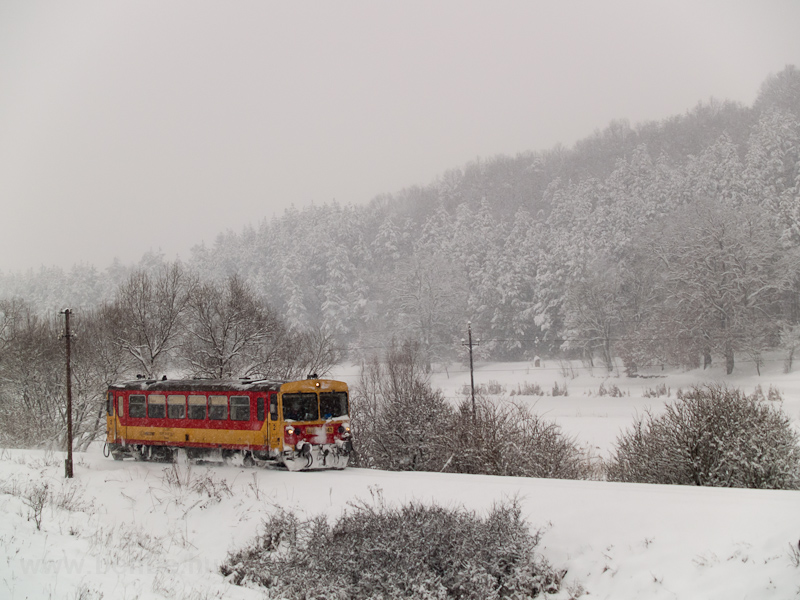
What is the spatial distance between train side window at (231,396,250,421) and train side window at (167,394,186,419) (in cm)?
228

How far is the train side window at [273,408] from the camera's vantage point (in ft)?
62.7

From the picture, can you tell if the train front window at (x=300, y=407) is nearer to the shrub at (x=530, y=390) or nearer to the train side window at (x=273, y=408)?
the train side window at (x=273, y=408)

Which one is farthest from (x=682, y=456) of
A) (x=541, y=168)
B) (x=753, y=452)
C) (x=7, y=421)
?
(x=541, y=168)

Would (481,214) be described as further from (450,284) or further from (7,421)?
(7,421)

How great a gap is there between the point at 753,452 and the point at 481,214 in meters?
79.0

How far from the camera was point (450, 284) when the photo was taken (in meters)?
81.6

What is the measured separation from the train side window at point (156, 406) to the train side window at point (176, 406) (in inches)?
8.9

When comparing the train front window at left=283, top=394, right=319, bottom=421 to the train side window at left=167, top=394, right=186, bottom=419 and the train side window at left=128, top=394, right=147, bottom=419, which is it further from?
the train side window at left=128, top=394, right=147, bottom=419

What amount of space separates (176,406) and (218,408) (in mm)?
2046

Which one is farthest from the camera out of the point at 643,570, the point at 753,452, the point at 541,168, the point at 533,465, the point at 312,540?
the point at 541,168

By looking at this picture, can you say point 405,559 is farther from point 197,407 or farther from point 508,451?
point 197,407

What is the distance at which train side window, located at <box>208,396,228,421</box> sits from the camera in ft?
66.6

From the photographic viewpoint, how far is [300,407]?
19.5 meters

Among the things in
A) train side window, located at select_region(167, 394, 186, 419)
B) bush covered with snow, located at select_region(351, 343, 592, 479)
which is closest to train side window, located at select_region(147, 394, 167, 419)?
train side window, located at select_region(167, 394, 186, 419)
